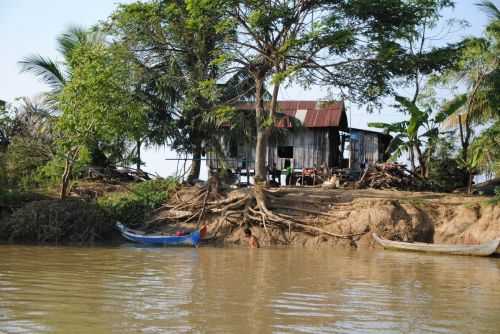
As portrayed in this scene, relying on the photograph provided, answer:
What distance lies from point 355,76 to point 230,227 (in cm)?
600

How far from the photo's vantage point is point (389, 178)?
68.2ft

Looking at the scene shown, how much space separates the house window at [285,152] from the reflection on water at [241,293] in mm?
12497

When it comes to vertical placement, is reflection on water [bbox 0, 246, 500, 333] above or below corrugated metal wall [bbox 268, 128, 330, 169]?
below

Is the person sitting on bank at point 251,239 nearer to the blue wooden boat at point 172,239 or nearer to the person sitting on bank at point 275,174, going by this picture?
the blue wooden boat at point 172,239

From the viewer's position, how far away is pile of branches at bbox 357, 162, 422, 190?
2075cm

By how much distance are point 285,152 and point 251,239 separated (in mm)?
10591

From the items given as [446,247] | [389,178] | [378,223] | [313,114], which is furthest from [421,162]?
[446,247]

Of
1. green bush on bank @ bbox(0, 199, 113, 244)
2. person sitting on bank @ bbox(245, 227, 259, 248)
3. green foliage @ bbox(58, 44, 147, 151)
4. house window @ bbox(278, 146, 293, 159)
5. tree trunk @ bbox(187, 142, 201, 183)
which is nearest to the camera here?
green bush on bank @ bbox(0, 199, 113, 244)

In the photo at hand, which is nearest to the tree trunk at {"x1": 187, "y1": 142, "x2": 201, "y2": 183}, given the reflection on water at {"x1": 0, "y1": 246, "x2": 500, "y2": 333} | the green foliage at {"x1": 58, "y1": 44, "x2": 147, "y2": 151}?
the green foliage at {"x1": 58, "y1": 44, "x2": 147, "y2": 151}

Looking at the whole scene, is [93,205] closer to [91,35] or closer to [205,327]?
[91,35]

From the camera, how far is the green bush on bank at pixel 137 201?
57.5ft

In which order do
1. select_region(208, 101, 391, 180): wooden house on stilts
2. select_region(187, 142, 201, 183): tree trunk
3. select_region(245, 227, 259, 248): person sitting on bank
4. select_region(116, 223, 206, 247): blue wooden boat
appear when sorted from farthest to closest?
1. select_region(208, 101, 391, 180): wooden house on stilts
2. select_region(187, 142, 201, 183): tree trunk
3. select_region(245, 227, 259, 248): person sitting on bank
4. select_region(116, 223, 206, 247): blue wooden boat

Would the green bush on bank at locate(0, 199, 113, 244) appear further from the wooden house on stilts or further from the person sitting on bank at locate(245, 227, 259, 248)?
the wooden house on stilts

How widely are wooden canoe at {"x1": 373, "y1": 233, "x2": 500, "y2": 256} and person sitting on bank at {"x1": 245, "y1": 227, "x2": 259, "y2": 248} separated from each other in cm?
317
